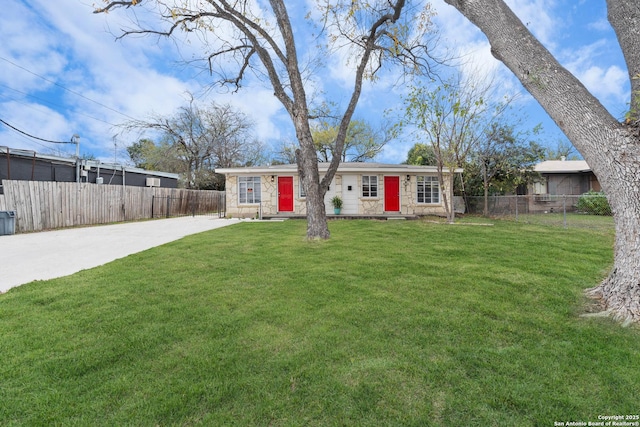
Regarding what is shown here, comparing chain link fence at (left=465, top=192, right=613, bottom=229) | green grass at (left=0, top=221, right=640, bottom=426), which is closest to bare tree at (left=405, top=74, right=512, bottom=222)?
chain link fence at (left=465, top=192, right=613, bottom=229)

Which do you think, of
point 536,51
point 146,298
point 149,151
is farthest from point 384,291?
point 149,151

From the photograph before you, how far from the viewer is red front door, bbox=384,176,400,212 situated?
50.5ft

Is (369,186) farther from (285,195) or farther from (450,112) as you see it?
(450,112)

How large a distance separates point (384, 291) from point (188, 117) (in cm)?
2673

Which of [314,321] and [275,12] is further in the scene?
[275,12]

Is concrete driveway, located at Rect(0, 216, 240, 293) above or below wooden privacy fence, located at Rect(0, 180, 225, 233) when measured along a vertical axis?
below

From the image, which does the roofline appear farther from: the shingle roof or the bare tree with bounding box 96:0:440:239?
the shingle roof

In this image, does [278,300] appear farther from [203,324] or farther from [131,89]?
[131,89]

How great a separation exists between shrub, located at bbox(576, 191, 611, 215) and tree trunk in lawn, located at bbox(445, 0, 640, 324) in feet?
47.7

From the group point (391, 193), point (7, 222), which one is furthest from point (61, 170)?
point (391, 193)

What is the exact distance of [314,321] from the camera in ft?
9.57

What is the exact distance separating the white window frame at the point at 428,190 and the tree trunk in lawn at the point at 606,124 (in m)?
12.5

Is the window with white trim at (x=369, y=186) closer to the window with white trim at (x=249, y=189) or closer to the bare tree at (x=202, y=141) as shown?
the window with white trim at (x=249, y=189)

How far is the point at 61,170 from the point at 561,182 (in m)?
29.8
